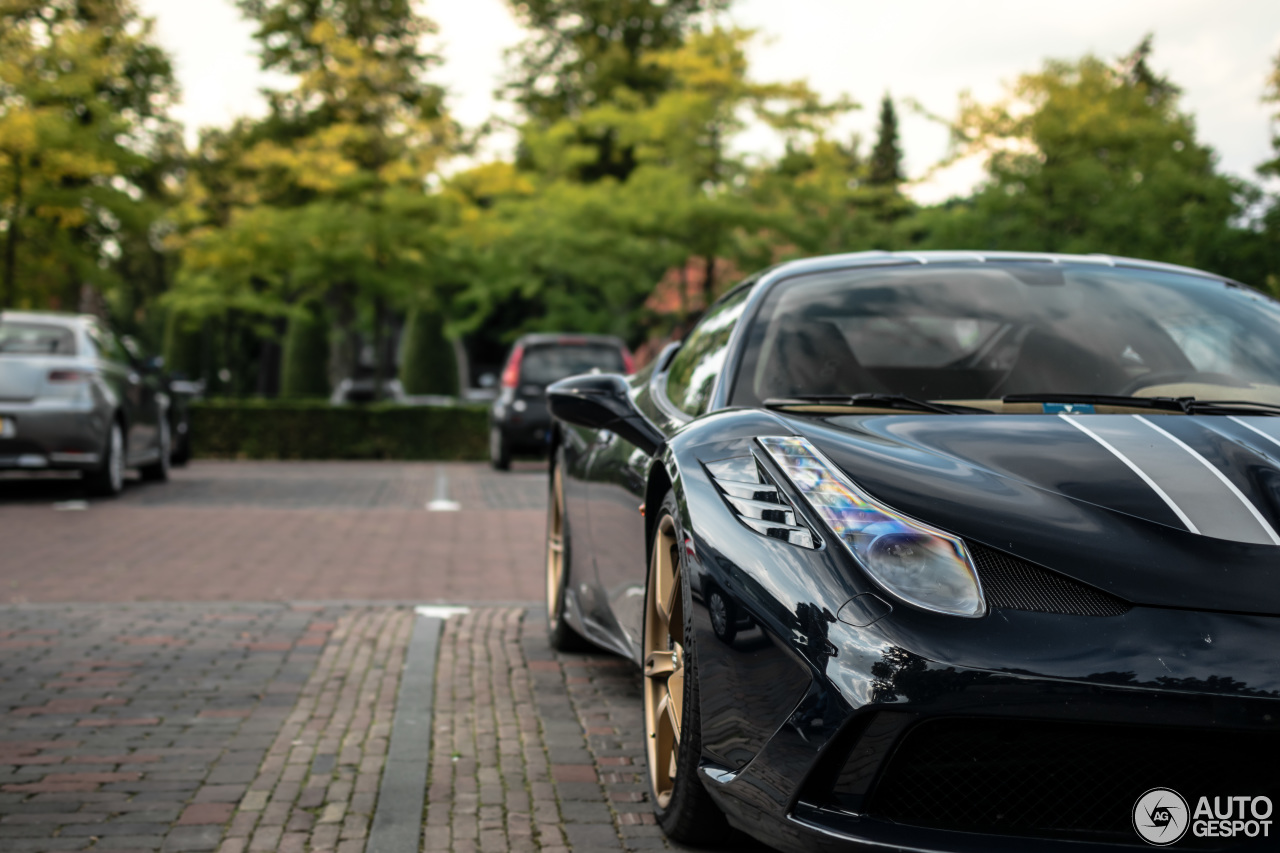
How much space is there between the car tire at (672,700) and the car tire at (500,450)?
52.8ft

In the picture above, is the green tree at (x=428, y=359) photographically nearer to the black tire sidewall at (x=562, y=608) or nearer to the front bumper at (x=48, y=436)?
the front bumper at (x=48, y=436)

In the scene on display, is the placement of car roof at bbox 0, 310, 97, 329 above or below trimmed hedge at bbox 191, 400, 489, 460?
Answer: above

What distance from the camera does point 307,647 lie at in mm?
6023

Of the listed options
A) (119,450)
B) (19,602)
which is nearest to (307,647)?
(19,602)

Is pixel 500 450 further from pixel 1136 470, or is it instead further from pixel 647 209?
pixel 1136 470

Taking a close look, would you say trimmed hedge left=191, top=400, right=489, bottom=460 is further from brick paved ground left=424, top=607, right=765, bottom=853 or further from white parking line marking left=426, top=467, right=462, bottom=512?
brick paved ground left=424, top=607, right=765, bottom=853

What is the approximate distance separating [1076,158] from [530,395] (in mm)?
9819

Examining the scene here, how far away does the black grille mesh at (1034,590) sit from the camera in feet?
8.01

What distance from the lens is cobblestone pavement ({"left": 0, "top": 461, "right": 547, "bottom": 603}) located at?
7.96 meters

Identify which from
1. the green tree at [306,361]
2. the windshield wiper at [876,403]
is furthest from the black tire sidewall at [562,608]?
the green tree at [306,361]

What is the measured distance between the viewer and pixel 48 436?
12.6m

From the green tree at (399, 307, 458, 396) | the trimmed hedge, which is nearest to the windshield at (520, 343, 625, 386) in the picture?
the trimmed hedge

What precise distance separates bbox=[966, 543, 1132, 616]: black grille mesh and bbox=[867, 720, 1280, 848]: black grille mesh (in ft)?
0.66

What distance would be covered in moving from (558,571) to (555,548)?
11cm
